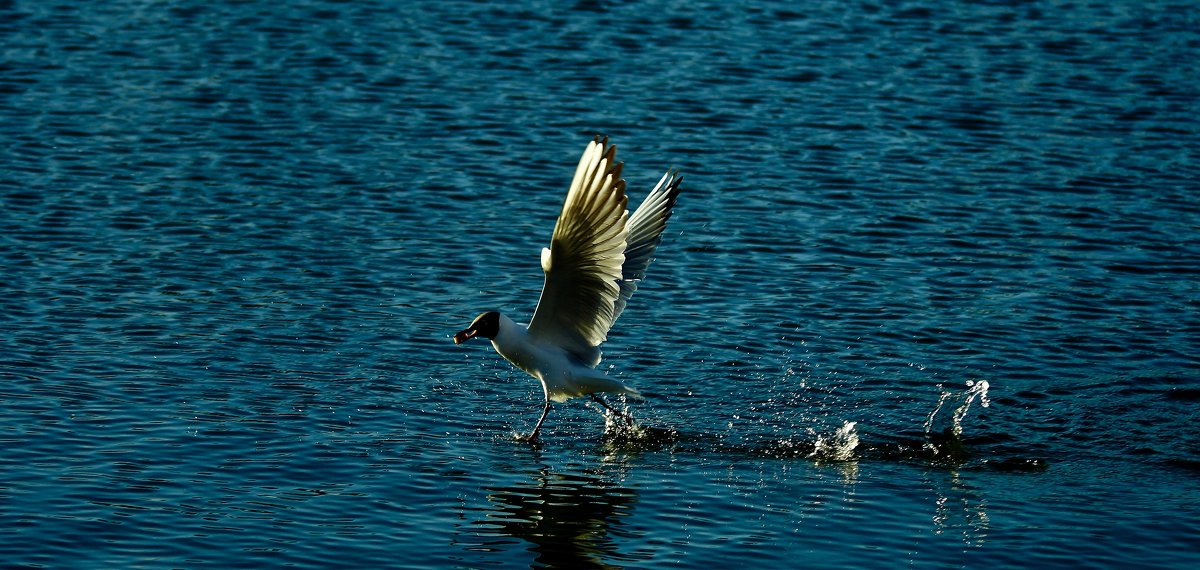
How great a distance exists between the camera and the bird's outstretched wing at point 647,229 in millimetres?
11297

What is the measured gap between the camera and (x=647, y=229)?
11438mm

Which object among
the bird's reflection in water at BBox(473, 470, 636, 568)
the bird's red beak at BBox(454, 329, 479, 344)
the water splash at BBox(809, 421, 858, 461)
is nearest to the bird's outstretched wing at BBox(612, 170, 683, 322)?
the bird's red beak at BBox(454, 329, 479, 344)

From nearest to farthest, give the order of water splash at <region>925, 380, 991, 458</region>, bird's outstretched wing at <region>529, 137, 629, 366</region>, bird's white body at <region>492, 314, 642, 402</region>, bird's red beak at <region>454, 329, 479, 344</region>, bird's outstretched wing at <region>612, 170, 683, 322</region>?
1. bird's outstretched wing at <region>529, 137, 629, 366</region>
2. bird's red beak at <region>454, 329, 479, 344</region>
3. bird's white body at <region>492, 314, 642, 402</region>
4. water splash at <region>925, 380, 991, 458</region>
5. bird's outstretched wing at <region>612, 170, 683, 322</region>

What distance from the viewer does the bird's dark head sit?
11.0m

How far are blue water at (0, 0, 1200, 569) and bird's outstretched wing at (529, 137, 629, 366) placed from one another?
2.66 feet

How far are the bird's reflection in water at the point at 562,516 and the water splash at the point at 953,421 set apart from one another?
7.32 ft

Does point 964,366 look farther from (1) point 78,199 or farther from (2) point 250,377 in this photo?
(1) point 78,199

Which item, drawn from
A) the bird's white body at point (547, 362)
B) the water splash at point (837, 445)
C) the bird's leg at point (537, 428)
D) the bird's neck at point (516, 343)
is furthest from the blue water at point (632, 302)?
the bird's neck at point (516, 343)

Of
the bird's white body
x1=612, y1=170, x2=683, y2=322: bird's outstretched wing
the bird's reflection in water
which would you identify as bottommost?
the bird's reflection in water

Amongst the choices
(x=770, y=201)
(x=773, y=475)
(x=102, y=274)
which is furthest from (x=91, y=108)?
(x=773, y=475)

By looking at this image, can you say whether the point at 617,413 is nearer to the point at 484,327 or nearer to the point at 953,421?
the point at 484,327

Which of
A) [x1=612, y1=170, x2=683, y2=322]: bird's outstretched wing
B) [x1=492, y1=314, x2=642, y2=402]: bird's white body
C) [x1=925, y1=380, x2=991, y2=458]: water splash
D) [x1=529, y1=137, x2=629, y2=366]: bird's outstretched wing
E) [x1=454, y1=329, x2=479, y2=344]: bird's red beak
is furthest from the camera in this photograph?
[x1=612, y1=170, x2=683, y2=322]: bird's outstretched wing

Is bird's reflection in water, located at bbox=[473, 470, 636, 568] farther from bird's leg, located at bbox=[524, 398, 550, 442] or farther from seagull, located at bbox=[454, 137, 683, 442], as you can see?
seagull, located at bbox=[454, 137, 683, 442]

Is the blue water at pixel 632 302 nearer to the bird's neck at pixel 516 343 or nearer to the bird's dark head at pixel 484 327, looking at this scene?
the bird's neck at pixel 516 343
